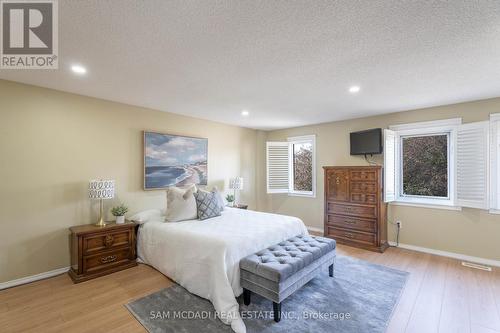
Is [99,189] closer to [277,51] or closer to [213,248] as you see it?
[213,248]

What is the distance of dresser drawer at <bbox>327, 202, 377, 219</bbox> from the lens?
3.95 meters

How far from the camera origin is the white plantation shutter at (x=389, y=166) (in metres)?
3.96

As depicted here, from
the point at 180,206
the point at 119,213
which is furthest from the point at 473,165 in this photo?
the point at 119,213

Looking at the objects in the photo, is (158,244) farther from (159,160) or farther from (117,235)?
(159,160)

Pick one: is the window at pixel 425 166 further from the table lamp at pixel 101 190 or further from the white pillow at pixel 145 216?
the table lamp at pixel 101 190

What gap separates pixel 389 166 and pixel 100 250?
4631 mm

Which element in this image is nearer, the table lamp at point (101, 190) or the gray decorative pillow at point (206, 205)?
the table lamp at point (101, 190)

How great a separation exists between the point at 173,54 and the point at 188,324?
241 centimetres

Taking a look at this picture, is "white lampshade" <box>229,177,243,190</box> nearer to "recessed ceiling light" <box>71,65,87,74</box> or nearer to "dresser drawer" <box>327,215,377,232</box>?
"dresser drawer" <box>327,215,377,232</box>

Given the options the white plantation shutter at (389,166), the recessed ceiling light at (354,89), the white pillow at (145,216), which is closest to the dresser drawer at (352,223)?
the white plantation shutter at (389,166)

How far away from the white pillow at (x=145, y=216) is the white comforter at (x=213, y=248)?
4.0 inches

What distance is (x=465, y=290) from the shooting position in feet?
8.61

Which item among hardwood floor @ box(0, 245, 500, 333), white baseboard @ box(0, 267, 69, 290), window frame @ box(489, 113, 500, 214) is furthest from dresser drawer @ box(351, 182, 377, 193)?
white baseboard @ box(0, 267, 69, 290)

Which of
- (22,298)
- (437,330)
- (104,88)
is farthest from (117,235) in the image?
(437,330)
